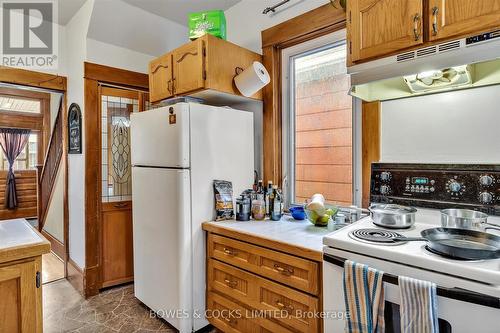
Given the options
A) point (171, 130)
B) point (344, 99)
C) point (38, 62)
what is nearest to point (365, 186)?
point (344, 99)

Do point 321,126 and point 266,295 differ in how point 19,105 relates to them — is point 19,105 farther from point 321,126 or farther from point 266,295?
point 266,295

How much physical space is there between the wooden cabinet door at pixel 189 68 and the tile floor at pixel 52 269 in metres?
2.46

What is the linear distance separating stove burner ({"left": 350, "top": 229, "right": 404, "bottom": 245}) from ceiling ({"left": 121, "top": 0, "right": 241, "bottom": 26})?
2298 mm

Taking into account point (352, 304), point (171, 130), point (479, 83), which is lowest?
point (352, 304)

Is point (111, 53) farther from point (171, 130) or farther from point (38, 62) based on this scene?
point (171, 130)

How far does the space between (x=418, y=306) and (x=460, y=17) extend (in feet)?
3.78

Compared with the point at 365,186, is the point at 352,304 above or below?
below

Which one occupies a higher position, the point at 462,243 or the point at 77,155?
the point at 77,155

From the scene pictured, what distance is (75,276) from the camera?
9.18 ft

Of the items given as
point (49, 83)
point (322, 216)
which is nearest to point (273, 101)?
point (322, 216)

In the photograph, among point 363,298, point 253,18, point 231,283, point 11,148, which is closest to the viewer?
point 363,298

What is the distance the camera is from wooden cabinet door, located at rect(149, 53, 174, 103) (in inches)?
91.1

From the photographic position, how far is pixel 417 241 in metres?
1.21

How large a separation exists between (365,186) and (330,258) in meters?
0.75
